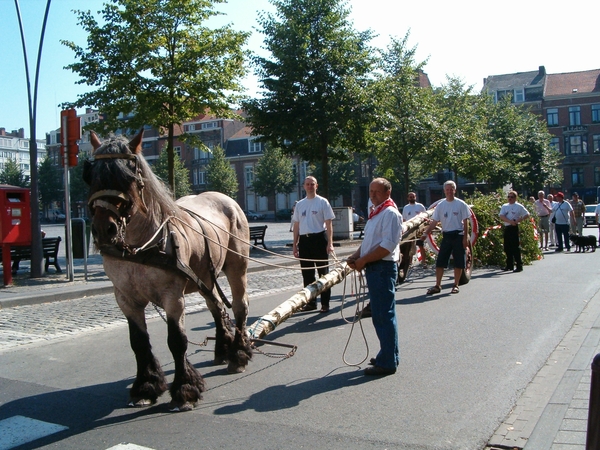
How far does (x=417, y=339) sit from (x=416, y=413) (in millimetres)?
2646

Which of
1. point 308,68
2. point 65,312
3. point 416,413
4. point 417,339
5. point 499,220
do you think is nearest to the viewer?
point 416,413

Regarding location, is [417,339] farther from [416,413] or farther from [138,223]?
[138,223]

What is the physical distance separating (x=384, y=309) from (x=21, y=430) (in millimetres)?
3280

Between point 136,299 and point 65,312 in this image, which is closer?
point 136,299

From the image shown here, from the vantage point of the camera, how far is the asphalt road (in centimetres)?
436

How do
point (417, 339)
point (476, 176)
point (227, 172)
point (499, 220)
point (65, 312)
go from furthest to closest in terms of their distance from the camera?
point (227, 172), point (476, 176), point (499, 220), point (65, 312), point (417, 339)

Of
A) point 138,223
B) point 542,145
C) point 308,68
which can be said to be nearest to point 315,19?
point 308,68

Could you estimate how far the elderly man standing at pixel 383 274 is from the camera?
5801 mm

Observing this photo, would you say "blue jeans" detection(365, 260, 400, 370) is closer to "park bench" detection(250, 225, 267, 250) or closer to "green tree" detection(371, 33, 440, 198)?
"park bench" detection(250, 225, 267, 250)

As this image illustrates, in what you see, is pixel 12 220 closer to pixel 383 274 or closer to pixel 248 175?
pixel 383 274

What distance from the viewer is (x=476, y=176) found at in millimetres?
35500

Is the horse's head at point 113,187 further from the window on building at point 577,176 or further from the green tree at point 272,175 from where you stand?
the window on building at point 577,176

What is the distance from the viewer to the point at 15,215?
45.2 ft

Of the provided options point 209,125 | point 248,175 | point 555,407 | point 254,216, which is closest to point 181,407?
point 555,407
